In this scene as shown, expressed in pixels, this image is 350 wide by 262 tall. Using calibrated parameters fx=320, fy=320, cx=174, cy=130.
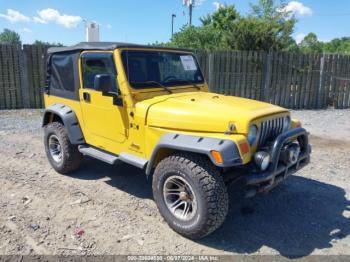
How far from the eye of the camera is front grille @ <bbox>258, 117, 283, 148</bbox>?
3.52 meters

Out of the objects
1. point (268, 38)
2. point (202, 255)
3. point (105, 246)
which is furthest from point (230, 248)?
point (268, 38)

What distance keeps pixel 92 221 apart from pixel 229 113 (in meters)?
2.05

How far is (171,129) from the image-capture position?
3.64 metres

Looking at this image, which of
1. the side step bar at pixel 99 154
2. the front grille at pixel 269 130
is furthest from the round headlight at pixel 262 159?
the side step bar at pixel 99 154

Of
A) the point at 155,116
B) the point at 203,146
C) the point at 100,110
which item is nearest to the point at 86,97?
the point at 100,110

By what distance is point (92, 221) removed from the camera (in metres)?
3.82

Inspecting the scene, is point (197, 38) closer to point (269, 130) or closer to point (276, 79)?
point (276, 79)

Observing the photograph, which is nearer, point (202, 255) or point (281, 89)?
point (202, 255)

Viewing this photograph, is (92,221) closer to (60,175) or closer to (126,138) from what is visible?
(126,138)

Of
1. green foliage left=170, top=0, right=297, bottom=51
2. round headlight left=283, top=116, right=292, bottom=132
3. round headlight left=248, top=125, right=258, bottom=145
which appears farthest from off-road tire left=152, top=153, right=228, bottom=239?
green foliage left=170, top=0, right=297, bottom=51

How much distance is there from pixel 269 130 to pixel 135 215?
192 centimetres

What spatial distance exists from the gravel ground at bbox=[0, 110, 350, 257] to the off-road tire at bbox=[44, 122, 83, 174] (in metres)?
0.14

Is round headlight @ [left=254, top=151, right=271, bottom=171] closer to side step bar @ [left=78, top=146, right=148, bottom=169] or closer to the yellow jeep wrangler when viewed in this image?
the yellow jeep wrangler

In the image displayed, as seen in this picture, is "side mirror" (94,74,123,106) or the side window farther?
the side window
